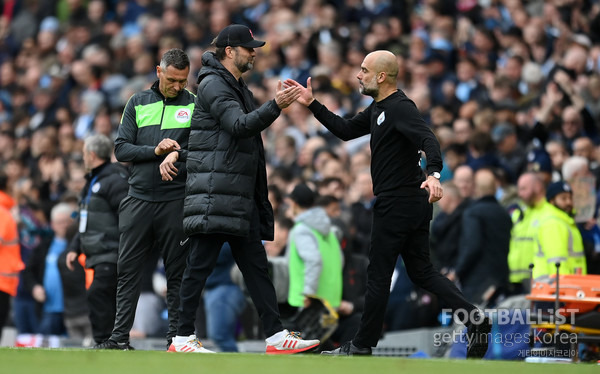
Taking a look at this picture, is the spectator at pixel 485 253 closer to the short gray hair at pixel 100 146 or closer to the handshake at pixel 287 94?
the short gray hair at pixel 100 146

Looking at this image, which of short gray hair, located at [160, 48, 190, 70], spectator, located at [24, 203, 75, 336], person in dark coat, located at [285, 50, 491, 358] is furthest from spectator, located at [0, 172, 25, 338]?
person in dark coat, located at [285, 50, 491, 358]

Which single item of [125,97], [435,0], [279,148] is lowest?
[279,148]

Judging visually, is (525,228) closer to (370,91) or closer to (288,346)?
(370,91)

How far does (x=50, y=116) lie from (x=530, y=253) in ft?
37.4

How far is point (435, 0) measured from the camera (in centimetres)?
1970

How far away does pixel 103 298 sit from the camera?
11.3 meters

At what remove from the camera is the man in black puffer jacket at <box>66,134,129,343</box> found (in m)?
11.3

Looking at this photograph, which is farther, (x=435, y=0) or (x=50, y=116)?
(x=50, y=116)

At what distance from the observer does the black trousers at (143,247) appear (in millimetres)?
10086

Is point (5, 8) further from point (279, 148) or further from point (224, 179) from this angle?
point (224, 179)

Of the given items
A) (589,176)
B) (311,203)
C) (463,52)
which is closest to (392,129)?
(311,203)

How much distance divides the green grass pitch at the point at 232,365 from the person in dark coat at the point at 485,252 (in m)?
5.20

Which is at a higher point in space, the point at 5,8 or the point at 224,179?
the point at 5,8

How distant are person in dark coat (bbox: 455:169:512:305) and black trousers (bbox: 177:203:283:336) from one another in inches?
163
